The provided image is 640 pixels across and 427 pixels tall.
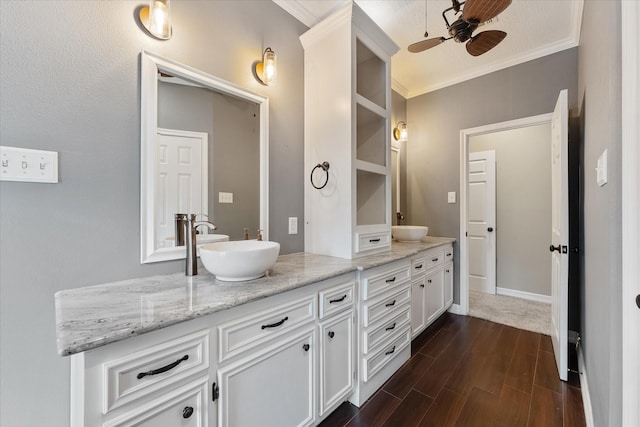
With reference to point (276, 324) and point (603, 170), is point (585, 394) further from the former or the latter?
point (276, 324)

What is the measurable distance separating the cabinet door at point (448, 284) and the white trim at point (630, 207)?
83.6 inches

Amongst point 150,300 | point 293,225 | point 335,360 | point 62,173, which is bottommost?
point 335,360

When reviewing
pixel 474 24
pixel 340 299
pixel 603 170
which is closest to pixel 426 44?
pixel 474 24

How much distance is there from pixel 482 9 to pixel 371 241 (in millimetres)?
1480

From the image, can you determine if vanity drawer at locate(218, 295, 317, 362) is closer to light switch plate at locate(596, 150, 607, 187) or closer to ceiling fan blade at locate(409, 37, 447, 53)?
light switch plate at locate(596, 150, 607, 187)

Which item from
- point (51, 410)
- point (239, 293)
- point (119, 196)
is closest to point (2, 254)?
point (119, 196)

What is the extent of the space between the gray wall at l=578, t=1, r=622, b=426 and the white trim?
111 millimetres

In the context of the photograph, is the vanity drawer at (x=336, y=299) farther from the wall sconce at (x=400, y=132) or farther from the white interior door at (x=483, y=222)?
the white interior door at (x=483, y=222)

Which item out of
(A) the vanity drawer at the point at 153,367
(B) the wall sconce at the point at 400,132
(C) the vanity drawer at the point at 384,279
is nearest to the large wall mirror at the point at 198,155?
(A) the vanity drawer at the point at 153,367

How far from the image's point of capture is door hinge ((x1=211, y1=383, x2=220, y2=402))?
3.15 ft

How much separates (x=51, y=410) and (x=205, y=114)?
149cm

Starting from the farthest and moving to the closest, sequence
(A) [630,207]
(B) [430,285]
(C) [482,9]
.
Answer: (B) [430,285] < (C) [482,9] < (A) [630,207]

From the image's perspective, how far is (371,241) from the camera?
6.51ft

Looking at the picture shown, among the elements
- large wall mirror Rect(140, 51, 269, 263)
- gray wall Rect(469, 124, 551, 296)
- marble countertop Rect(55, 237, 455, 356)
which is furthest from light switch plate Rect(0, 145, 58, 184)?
gray wall Rect(469, 124, 551, 296)
